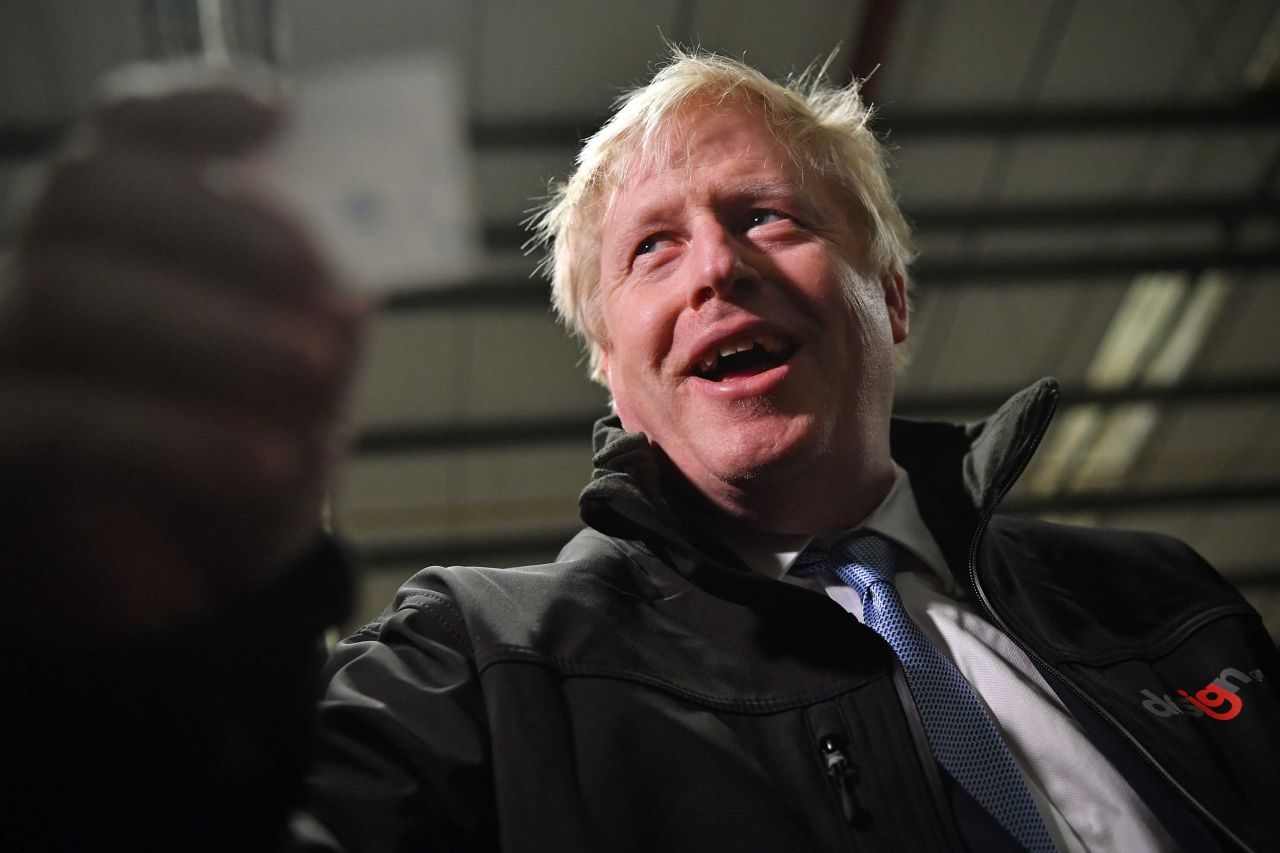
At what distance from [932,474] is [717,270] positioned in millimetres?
485

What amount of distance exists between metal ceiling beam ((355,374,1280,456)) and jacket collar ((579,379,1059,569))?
3.64m

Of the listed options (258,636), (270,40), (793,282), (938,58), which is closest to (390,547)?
(270,40)

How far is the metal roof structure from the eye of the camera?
363 cm

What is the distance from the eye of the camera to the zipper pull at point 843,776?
0.81 m

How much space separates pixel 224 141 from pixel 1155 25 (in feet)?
16.7

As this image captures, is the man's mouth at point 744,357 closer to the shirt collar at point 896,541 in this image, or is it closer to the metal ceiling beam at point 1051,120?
the shirt collar at point 896,541

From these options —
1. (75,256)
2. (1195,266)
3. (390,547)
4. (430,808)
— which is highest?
(75,256)

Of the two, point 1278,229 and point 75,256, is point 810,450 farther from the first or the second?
point 1278,229

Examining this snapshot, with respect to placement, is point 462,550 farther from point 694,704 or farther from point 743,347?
point 694,704

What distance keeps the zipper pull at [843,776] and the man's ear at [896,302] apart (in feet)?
2.79

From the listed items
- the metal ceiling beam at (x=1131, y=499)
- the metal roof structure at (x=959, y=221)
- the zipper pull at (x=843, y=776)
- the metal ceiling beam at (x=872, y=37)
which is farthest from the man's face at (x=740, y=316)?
the metal ceiling beam at (x=1131, y=499)

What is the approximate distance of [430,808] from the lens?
2.50 ft

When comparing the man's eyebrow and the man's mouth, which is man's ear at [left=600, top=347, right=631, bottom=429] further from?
the man's eyebrow

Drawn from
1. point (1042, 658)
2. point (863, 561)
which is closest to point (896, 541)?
point (863, 561)
